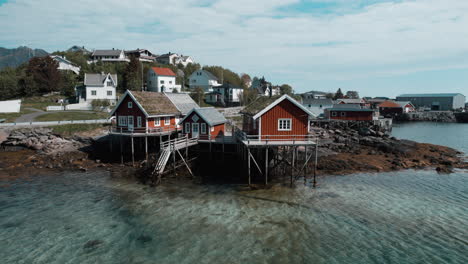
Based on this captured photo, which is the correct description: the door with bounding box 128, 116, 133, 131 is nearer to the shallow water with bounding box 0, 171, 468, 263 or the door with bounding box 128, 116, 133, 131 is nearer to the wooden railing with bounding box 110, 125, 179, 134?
the wooden railing with bounding box 110, 125, 179, 134

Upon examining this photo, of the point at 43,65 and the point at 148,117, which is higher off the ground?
the point at 43,65

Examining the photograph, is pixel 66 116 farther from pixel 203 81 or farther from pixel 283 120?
pixel 203 81

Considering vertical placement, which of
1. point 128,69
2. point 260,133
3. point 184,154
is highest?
point 128,69

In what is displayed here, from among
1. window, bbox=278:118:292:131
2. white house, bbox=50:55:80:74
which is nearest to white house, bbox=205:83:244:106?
white house, bbox=50:55:80:74

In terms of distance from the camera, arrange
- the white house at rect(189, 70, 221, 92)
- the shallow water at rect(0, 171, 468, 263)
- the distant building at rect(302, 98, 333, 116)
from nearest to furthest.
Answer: the shallow water at rect(0, 171, 468, 263)
the distant building at rect(302, 98, 333, 116)
the white house at rect(189, 70, 221, 92)

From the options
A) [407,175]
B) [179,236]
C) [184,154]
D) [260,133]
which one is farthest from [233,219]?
[407,175]

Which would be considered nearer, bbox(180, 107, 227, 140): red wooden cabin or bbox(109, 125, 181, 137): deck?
bbox(180, 107, 227, 140): red wooden cabin

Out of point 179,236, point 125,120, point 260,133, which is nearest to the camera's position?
point 179,236

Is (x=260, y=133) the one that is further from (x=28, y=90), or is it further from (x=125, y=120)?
(x=28, y=90)
